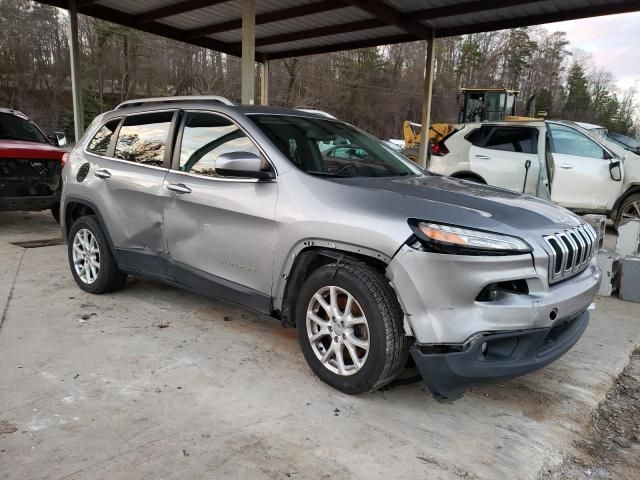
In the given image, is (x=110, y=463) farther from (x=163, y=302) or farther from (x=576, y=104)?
(x=576, y=104)

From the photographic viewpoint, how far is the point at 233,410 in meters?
2.76

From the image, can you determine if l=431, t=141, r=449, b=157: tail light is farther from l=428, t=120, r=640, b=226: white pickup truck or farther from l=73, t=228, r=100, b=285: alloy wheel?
l=73, t=228, r=100, b=285: alloy wheel

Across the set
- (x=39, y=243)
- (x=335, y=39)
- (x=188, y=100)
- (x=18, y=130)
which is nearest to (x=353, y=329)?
(x=188, y=100)

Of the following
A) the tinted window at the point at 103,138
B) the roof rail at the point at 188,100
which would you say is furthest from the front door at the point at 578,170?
the tinted window at the point at 103,138

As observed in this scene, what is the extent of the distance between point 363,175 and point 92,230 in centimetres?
260

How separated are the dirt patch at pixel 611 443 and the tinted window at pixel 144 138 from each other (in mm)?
3373

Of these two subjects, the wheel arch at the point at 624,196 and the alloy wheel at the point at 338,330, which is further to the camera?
the wheel arch at the point at 624,196

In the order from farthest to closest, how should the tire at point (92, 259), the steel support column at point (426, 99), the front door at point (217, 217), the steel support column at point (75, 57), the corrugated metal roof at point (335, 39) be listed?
the steel support column at point (426, 99)
the corrugated metal roof at point (335, 39)
the steel support column at point (75, 57)
the tire at point (92, 259)
the front door at point (217, 217)

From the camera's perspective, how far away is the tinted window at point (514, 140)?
8180 millimetres

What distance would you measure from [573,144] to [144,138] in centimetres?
708

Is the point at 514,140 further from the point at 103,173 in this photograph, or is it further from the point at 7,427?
the point at 7,427

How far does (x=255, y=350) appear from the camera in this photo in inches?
140

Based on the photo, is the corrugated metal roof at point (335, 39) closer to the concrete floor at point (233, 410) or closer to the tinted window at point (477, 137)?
the tinted window at point (477, 137)

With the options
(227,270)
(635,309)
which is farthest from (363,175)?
(635,309)
